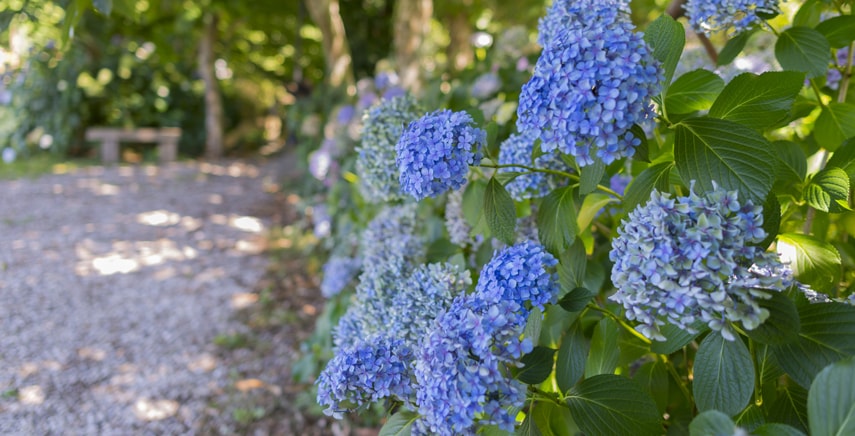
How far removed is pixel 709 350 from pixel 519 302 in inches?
9.8

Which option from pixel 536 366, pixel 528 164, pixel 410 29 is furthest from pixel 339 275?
pixel 410 29

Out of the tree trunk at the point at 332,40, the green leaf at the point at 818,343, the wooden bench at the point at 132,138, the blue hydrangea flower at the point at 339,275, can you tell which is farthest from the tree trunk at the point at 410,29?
the wooden bench at the point at 132,138

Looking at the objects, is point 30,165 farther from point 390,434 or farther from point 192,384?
point 390,434

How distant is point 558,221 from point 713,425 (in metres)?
0.41

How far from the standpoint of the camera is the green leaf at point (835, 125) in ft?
3.50

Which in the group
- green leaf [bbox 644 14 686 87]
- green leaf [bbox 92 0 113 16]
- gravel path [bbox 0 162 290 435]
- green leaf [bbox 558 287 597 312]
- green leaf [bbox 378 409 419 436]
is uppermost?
green leaf [bbox 644 14 686 87]

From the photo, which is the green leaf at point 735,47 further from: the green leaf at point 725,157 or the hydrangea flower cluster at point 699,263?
the hydrangea flower cluster at point 699,263

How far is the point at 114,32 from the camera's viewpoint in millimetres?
9031

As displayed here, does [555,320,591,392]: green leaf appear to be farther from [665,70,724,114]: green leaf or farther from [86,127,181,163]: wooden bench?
[86,127,181,163]: wooden bench

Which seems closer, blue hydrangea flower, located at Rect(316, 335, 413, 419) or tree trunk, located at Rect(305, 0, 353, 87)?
blue hydrangea flower, located at Rect(316, 335, 413, 419)

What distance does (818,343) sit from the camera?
2.44 ft

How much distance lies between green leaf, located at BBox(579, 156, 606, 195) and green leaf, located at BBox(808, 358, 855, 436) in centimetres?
35

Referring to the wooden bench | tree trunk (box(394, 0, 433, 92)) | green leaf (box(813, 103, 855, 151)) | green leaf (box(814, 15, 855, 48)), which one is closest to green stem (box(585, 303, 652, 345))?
green leaf (box(813, 103, 855, 151))

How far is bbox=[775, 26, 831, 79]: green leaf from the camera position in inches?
39.5
